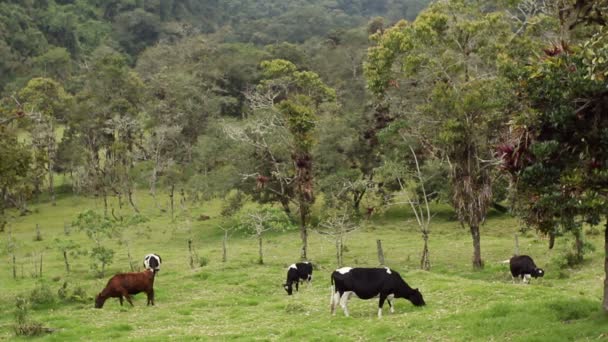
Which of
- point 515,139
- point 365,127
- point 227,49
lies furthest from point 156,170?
point 515,139

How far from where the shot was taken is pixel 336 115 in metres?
61.9

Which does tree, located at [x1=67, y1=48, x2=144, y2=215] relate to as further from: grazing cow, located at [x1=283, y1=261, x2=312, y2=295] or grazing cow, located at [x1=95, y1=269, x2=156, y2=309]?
grazing cow, located at [x1=95, y1=269, x2=156, y2=309]

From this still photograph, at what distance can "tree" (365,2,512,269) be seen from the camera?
102 ft

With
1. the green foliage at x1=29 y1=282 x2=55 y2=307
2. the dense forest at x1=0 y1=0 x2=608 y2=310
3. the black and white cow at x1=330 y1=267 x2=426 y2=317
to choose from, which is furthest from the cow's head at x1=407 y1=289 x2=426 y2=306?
the green foliage at x1=29 y1=282 x2=55 y2=307

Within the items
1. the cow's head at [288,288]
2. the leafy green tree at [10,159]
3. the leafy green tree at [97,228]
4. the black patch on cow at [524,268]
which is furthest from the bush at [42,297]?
the black patch on cow at [524,268]

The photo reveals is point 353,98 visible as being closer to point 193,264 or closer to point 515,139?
point 193,264

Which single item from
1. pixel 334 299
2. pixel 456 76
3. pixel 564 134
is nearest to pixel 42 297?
pixel 334 299

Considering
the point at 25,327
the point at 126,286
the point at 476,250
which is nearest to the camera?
the point at 25,327

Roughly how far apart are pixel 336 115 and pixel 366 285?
42321mm

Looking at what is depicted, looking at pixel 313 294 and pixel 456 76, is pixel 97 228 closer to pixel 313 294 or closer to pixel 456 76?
pixel 313 294

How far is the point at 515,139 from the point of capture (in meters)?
15.5

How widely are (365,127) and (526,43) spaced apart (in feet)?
92.8

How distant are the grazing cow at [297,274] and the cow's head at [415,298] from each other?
8862 millimetres

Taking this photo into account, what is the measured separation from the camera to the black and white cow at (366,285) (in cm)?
2041
